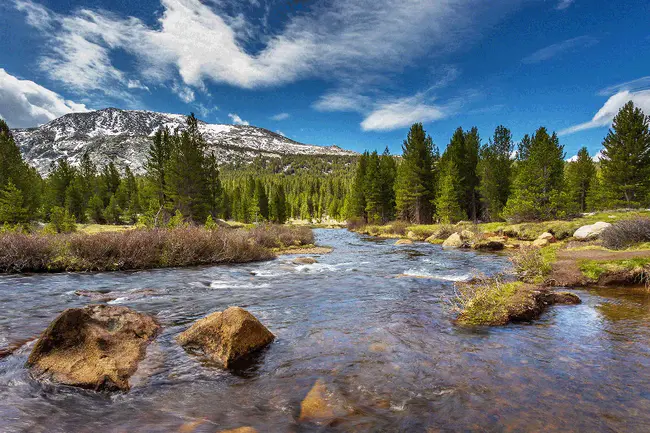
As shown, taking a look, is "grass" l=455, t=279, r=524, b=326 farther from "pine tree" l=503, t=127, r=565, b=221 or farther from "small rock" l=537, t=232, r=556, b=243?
"pine tree" l=503, t=127, r=565, b=221

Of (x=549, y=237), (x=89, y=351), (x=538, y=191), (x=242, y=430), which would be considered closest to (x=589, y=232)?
(x=549, y=237)

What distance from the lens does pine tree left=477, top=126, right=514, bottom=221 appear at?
48.8 m

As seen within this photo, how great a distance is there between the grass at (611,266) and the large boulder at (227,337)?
12.3 metres

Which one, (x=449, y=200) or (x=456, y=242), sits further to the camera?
(x=449, y=200)

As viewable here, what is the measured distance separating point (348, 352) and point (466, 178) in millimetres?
54087

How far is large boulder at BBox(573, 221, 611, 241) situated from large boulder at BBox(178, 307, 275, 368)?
24.6m

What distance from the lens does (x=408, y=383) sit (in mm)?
5320

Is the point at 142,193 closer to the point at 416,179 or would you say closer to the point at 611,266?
the point at 416,179

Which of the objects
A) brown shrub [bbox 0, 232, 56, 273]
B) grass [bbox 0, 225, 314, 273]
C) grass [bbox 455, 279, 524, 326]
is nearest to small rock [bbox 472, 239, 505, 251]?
grass [bbox 0, 225, 314, 273]

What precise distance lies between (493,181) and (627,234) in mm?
34594

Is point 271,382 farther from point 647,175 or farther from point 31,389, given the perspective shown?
point 647,175

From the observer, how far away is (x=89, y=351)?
5.59m

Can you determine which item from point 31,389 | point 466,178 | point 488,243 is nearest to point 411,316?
point 31,389

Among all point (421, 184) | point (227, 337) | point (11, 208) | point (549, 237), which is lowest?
point (227, 337)
